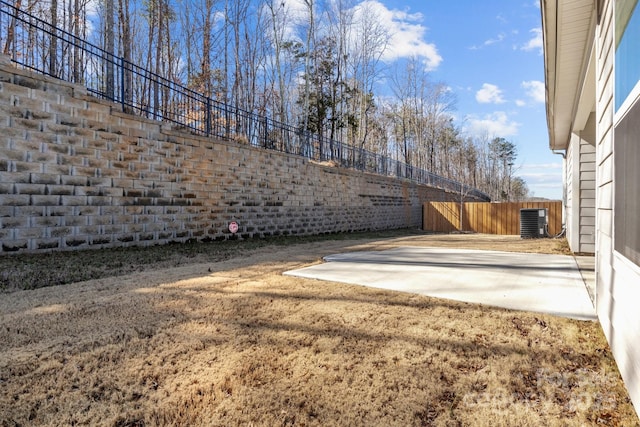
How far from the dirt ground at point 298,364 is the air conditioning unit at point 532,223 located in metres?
8.87

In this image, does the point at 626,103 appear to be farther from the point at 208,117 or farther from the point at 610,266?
the point at 208,117

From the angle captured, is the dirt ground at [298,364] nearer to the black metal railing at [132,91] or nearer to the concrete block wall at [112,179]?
the concrete block wall at [112,179]

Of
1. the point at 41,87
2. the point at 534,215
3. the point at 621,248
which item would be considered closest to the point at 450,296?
the point at 621,248

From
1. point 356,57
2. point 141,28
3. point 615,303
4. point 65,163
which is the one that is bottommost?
point 615,303

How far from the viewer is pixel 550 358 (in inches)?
76.2

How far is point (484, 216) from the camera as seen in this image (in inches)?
580

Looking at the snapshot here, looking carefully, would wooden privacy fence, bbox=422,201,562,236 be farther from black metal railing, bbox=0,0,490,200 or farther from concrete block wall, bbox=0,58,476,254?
concrete block wall, bbox=0,58,476,254

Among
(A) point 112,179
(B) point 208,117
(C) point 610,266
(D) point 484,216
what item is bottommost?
(C) point 610,266

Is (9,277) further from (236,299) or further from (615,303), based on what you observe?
(615,303)

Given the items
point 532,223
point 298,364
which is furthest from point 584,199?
point 298,364

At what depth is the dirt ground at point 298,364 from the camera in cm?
148

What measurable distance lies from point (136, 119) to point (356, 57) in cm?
1596

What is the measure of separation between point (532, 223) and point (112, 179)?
435 inches

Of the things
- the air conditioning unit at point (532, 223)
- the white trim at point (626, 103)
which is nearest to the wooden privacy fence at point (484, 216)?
the air conditioning unit at point (532, 223)
